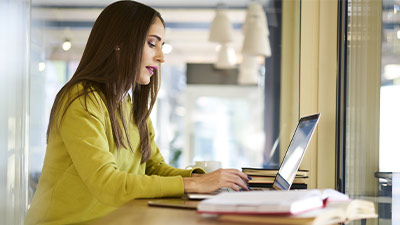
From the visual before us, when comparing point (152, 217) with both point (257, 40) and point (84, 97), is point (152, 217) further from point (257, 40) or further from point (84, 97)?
point (257, 40)

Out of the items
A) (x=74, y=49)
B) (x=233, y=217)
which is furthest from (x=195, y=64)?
(x=233, y=217)

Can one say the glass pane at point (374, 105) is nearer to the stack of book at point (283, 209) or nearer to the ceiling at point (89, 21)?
the stack of book at point (283, 209)

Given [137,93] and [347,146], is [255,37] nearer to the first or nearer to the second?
[347,146]

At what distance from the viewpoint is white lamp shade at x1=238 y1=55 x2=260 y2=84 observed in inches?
107

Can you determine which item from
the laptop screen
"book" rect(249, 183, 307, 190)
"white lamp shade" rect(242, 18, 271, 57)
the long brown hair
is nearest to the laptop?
the laptop screen

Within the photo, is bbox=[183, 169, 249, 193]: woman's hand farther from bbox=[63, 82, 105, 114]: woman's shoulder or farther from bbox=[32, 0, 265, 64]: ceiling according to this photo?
bbox=[32, 0, 265, 64]: ceiling

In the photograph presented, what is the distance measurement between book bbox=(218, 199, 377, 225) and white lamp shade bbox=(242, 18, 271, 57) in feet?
5.78

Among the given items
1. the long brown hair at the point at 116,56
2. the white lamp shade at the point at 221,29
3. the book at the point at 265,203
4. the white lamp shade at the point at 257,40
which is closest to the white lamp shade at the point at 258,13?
the white lamp shade at the point at 257,40

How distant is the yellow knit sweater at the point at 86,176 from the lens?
1245 millimetres

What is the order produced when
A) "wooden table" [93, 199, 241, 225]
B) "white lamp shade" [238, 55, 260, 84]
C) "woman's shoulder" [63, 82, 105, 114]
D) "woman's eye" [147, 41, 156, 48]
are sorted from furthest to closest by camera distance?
"white lamp shade" [238, 55, 260, 84] → "woman's eye" [147, 41, 156, 48] → "woman's shoulder" [63, 82, 105, 114] → "wooden table" [93, 199, 241, 225]

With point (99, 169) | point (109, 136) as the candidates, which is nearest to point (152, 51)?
point (109, 136)

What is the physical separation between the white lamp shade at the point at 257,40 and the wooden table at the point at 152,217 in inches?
64.4

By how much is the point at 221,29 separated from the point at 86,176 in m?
1.65

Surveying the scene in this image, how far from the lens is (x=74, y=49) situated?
263 centimetres
